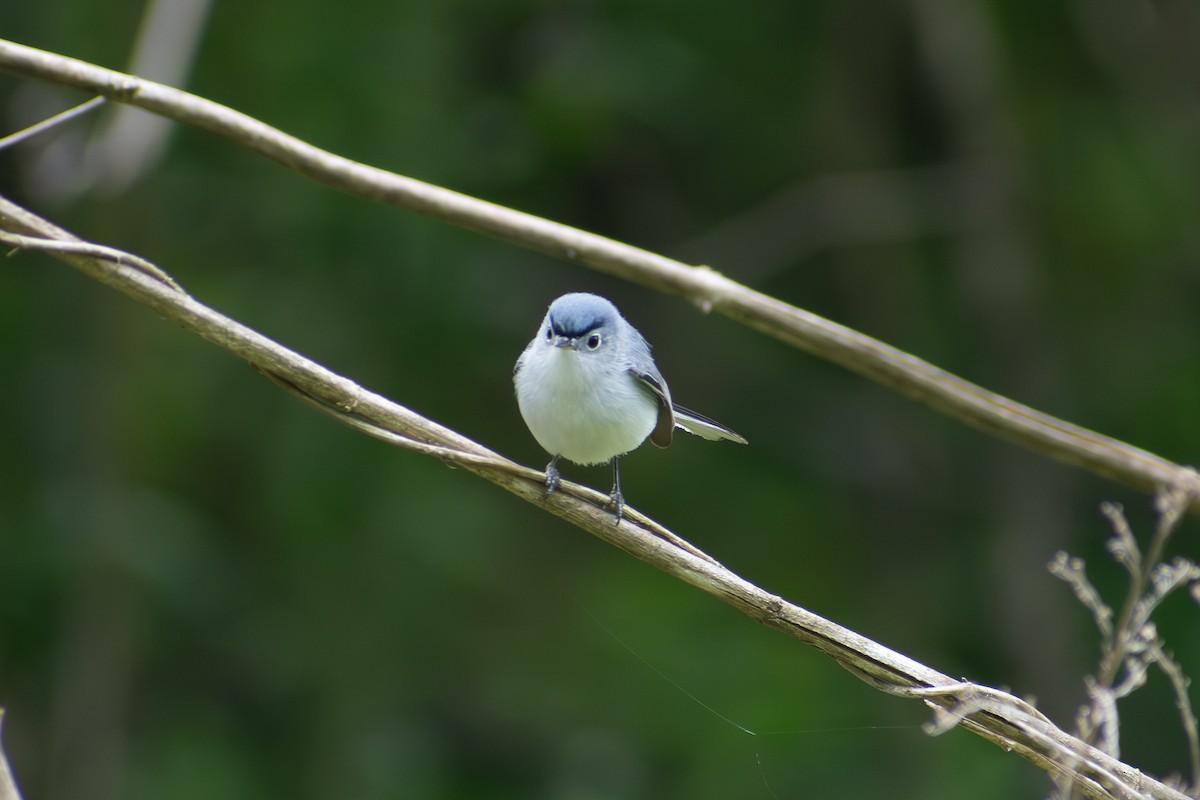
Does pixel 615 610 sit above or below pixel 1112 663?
below

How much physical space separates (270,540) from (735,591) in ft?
11.3

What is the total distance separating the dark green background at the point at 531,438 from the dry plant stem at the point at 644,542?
2.69m

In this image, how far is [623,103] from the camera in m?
5.42

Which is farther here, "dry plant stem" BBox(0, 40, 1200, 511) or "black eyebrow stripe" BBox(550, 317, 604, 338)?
"black eyebrow stripe" BBox(550, 317, 604, 338)

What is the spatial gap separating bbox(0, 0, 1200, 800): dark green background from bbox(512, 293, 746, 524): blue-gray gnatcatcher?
6.70ft

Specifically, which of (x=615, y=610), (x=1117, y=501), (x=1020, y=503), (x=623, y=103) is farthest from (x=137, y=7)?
(x=1117, y=501)

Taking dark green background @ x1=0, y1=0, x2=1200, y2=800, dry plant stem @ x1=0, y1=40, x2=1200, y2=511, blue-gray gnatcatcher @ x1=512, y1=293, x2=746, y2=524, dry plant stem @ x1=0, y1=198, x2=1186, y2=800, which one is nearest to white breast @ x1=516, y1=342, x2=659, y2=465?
blue-gray gnatcatcher @ x1=512, y1=293, x2=746, y2=524

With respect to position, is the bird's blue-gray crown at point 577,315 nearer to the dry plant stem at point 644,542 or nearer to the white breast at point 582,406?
the white breast at point 582,406

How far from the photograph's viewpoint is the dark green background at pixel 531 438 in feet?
15.3

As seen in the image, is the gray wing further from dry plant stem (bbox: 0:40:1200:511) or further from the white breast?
dry plant stem (bbox: 0:40:1200:511)

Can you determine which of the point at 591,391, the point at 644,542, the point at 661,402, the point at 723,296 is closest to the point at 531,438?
the point at 661,402

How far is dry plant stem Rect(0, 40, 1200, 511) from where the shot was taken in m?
1.05

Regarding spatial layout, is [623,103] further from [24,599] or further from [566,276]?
[24,599]

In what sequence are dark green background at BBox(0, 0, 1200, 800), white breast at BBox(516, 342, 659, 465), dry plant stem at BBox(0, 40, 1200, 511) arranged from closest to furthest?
1. dry plant stem at BBox(0, 40, 1200, 511)
2. white breast at BBox(516, 342, 659, 465)
3. dark green background at BBox(0, 0, 1200, 800)
